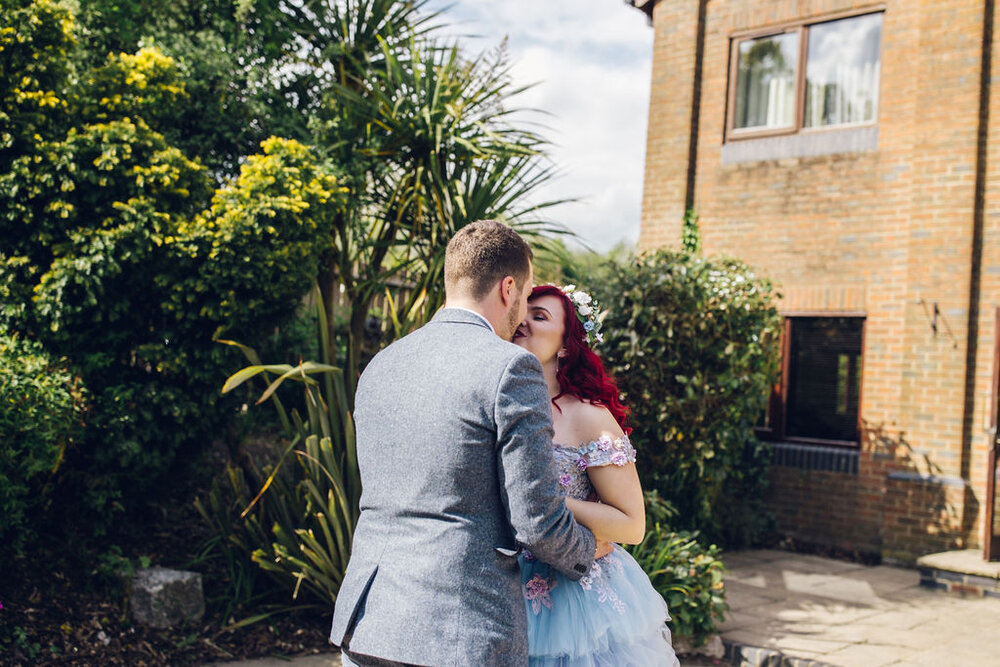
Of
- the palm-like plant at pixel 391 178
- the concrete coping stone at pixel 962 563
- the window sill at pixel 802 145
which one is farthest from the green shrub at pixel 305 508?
the window sill at pixel 802 145

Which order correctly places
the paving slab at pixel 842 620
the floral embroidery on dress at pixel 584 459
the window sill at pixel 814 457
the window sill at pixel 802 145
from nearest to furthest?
1. the floral embroidery on dress at pixel 584 459
2. the paving slab at pixel 842 620
3. the window sill at pixel 814 457
4. the window sill at pixel 802 145

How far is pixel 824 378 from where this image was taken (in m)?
10.1

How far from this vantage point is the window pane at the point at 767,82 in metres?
10.4

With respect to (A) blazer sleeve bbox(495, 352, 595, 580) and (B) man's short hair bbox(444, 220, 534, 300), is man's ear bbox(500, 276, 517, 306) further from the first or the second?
(A) blazer sleeve bbox(495, 352, 595, 580)

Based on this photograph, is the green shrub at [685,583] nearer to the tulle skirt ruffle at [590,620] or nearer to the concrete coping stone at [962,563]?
the tulle skirt ruffle at [590,620]

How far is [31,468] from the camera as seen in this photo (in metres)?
4.53

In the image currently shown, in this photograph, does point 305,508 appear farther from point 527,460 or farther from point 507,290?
point 527,460

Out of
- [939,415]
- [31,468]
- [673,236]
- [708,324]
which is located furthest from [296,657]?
[673,236]

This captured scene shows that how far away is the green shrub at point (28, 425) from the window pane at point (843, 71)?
28.2ft

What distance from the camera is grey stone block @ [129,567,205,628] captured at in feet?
16.4

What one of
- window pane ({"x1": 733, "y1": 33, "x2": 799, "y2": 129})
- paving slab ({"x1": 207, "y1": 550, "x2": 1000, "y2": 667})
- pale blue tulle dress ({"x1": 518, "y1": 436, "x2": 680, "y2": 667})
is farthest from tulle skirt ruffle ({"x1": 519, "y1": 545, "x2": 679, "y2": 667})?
window pane ({"x1": 733, "y1": 33, "x2": 799, "y2": 129})

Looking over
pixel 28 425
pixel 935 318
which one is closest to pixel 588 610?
pixel 28 425

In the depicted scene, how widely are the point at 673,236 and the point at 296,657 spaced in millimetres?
7548

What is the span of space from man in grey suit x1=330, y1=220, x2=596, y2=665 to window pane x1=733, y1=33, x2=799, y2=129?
30.5 feet
